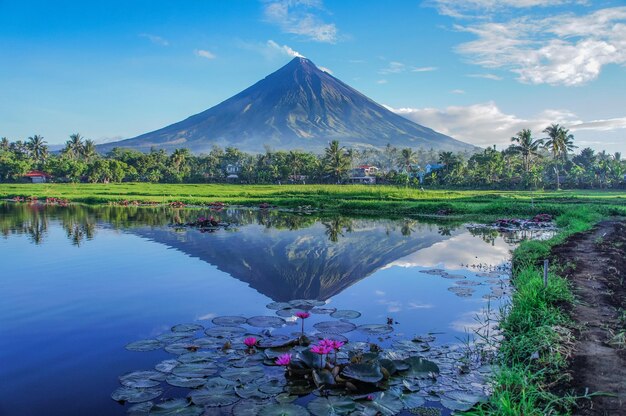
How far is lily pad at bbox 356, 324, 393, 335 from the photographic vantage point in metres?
7.47

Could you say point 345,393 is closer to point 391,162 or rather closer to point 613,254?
point 613,254

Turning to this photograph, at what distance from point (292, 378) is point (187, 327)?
2691mm

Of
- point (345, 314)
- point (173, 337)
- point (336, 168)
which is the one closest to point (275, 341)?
point (173, 337)

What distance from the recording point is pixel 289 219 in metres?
28.0

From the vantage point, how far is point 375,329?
757 centimetres

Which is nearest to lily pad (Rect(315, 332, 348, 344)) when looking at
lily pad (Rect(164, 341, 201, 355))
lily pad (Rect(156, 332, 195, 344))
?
lily pad (Rect(164, 341, 201, 355))

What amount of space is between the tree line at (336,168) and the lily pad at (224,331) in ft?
182

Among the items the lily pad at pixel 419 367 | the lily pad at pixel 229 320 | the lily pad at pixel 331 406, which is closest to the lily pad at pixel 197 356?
the lily pad at pixel 229 320

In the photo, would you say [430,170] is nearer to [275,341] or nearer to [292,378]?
[275,341]

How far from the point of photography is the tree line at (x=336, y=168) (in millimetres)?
61500

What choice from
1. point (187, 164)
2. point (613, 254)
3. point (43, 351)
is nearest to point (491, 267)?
point (613, 254)

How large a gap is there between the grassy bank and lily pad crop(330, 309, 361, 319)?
8.22ft

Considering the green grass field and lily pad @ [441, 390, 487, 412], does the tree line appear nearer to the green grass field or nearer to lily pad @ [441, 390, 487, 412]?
the green grass field

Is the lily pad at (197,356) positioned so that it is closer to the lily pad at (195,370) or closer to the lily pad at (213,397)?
the lily pad at (195,370)
